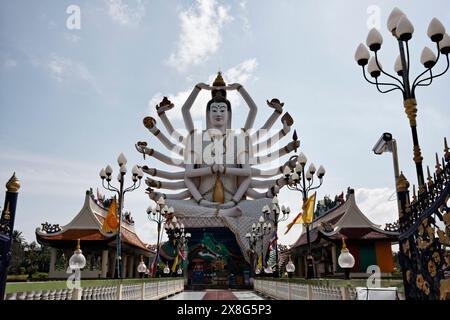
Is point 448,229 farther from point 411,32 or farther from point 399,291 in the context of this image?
point 411,32

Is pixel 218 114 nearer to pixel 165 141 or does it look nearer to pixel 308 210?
pixel 165 141

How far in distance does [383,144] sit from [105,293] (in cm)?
965

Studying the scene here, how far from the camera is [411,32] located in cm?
629

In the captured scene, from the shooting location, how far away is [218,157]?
→ 113 ft

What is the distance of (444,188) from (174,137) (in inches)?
1254

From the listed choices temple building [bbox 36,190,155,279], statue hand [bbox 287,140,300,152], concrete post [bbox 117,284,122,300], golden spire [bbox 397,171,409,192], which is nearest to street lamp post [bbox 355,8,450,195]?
golden spire [bbox 397,171,409,192]

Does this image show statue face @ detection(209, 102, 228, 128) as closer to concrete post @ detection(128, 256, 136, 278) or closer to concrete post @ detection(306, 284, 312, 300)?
concrete post @ detection(128, 256, 136, 278)

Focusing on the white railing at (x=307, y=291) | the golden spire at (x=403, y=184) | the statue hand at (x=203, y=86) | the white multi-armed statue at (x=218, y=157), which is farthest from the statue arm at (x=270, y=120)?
the golden spire at (x=403, y=184)

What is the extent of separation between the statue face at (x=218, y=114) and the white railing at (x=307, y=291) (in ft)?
66.3

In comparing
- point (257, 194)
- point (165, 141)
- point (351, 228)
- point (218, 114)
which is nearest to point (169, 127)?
point (165, 141)

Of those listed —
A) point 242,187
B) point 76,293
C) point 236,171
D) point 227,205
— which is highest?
point 236,171

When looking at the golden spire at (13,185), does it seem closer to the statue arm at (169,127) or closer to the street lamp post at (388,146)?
the street lamp post at (388,146)

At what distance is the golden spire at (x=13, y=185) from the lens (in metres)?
5.71

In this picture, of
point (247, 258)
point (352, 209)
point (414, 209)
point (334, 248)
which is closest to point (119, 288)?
point (414, 209)
